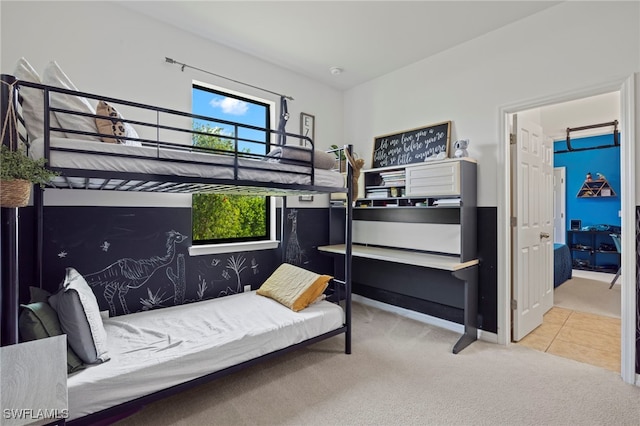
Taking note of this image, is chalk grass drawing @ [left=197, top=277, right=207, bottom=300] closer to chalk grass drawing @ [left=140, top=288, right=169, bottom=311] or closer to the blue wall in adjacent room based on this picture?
chalk grass drawing @ [left=140, top=288, right=169, bottom=311]

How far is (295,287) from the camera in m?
2.89

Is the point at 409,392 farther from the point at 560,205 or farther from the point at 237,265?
the point at 560,205

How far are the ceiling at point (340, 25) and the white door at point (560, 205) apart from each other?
4.87m

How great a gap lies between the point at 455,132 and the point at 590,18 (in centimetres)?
126

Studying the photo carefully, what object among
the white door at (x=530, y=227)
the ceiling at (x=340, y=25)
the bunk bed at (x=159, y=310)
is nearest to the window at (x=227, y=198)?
the bunk bed at (x=159, y=310)

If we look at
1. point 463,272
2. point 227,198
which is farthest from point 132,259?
point 463,272

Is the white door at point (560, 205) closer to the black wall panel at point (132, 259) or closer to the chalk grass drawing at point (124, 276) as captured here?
the black wall panel at point (132, 259)

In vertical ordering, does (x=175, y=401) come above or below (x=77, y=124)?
below

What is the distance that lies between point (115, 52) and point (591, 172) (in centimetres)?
772

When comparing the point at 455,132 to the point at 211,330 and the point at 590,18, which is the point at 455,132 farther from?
the point at 211,330

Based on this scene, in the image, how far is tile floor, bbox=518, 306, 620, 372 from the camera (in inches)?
104

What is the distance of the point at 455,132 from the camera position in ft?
10.7

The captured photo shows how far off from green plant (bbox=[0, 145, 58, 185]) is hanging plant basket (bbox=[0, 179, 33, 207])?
0.02 m

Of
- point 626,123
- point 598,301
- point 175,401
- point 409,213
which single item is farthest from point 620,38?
point 175,401
